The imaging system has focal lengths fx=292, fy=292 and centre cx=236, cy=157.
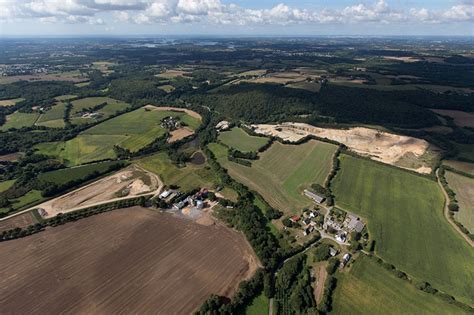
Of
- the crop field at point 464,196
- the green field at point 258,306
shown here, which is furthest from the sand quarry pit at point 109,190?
the crop field at point 464,196

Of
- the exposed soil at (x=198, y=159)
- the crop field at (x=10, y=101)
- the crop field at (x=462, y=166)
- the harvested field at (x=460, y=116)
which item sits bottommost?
the crop field at (x=10, y=101)

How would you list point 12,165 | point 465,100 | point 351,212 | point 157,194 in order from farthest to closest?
point 465,100, point 12,165, point 157,194, point 351,212

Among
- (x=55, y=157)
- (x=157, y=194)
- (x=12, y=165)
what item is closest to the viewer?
(x=157, y=194)

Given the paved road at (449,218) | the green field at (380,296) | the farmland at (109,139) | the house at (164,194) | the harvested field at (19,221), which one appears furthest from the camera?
the farmland at (109,139)

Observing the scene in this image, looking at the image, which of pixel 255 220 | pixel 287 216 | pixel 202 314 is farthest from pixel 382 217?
pixel 202 314

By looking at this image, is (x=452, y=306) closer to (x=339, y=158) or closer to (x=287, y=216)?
(x=287, y=216)

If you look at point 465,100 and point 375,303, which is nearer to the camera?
point 375,303

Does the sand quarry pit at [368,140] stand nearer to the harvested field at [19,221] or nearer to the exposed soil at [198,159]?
the exposed soil at [198,159]

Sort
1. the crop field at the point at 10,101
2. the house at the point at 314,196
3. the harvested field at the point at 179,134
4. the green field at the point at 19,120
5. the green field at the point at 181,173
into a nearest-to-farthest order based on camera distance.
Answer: the house at the point at 314,196 → the green field at the point at 181,173 → the harvested field at the point at 179,134 → the green field at the point at 19,120 → the crop field at the point at 10,101
